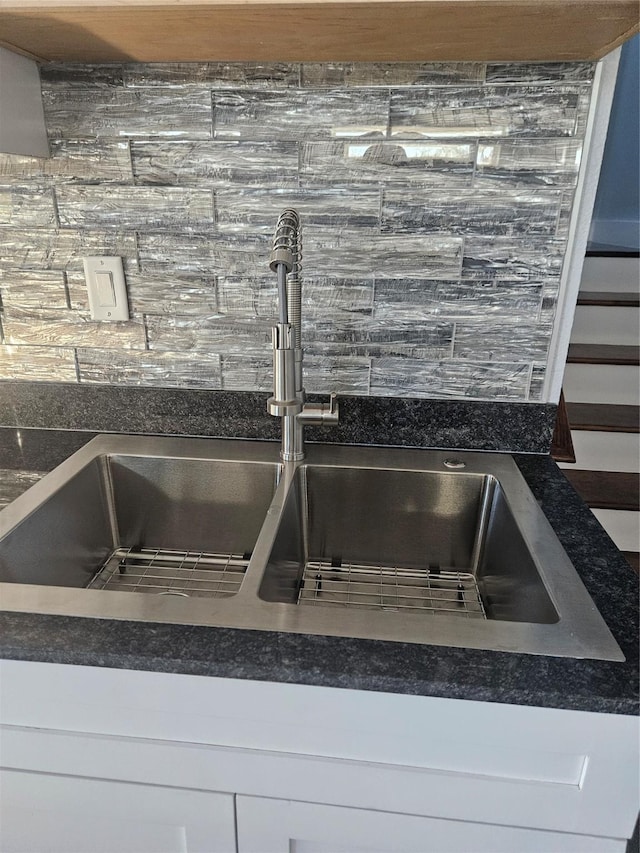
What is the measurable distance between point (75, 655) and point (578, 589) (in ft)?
2.03

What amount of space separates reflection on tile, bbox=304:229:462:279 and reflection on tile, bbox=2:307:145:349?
40 centimetres

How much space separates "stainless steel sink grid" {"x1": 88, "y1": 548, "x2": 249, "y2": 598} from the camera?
101cm

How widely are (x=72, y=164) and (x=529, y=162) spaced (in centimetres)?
83

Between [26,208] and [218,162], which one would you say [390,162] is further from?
[26,208]

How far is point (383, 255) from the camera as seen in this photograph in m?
1.09

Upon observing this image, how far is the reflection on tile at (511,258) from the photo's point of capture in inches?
41.8

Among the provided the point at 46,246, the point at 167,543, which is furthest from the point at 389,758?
the point at 46,246

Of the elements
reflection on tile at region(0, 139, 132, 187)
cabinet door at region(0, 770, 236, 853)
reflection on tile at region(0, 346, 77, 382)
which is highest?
reflection on tile at region(0, 139, 132, 187)

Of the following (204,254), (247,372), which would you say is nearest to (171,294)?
(204,254)

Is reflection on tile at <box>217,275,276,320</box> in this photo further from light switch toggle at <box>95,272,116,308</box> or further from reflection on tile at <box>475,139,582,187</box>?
reflection on tile at <box>475,139,582,187</box>

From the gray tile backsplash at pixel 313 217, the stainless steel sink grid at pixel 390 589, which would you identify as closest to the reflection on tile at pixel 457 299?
the gray tile backsplash at pixel 313 217

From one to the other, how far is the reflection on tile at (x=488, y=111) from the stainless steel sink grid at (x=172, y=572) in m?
0.84

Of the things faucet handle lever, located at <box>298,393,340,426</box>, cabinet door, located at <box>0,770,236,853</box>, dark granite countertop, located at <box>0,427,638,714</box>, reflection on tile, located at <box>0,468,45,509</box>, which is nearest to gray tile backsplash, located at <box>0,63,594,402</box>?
faucet handle lever, located at <box>298,393,340,426</box>

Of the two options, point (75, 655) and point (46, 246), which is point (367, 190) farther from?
point (75, 655)
